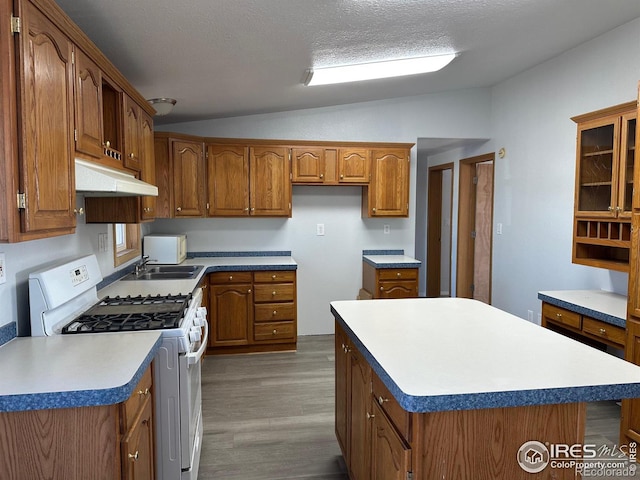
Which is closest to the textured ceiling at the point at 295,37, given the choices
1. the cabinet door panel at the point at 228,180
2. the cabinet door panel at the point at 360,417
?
the cabinet door panel at the point at 228,180

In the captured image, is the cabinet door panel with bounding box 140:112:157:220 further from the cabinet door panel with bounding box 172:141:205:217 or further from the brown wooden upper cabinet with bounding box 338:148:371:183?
the brown wooden upper cabinet with bounding box 338:148:371:183

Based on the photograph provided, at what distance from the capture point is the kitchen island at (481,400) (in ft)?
4.04

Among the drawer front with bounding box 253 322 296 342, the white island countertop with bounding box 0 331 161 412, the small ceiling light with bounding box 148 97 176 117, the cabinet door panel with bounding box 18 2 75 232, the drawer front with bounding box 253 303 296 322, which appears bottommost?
the drawer front with bounding box 253 322 296 342

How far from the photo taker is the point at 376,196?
4512 millimetres

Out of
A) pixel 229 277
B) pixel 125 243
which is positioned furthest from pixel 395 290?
pixel 125 243

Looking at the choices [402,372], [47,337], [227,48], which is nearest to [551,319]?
[402,372]

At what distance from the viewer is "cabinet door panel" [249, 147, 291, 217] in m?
4.30

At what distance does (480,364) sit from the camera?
141cm

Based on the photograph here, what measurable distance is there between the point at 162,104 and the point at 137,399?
256cm

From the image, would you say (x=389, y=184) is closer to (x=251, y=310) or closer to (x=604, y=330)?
(x=251, y=310)

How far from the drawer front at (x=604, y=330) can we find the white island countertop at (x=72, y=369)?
252cm

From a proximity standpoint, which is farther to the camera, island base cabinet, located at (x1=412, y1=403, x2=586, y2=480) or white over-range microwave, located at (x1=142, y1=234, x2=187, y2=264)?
white over-range microwave, located at (x1=142, y1=234, x2=187, y2=264)

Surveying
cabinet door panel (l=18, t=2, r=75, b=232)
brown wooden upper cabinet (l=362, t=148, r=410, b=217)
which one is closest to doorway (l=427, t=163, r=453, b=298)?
brown wooden upper cabinet (l=362, t=148, r=410, b=217)

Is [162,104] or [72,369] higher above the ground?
[162,104]
